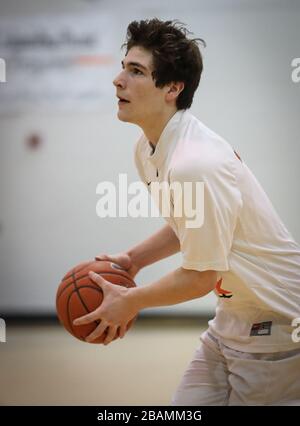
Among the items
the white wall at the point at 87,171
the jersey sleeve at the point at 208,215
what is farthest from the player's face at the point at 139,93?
the white wall at the point at 87,171

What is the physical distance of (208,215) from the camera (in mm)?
1905

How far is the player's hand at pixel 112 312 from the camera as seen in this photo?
2119 mm

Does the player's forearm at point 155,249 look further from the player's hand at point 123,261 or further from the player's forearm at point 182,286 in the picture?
the player's forearm at point 182,286

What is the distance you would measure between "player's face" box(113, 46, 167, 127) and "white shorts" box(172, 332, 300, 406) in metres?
0.86

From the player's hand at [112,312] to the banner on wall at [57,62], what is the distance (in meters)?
1.91

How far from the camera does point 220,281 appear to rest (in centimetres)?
212

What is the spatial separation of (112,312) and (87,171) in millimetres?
2649

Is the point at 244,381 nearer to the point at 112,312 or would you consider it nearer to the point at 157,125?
the point at 112,312

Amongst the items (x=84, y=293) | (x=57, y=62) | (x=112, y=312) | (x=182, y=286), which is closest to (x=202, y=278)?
(x=182, y=286)

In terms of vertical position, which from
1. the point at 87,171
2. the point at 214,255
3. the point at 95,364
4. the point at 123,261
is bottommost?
the point at 95,364
